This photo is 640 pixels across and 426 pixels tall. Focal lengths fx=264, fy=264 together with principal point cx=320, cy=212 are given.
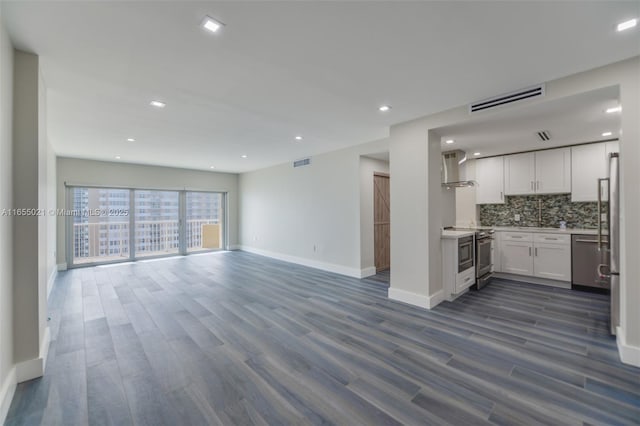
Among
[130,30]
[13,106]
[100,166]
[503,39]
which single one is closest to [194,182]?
[100,166]

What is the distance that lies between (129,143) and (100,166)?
7.89ft

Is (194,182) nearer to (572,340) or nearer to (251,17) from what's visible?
(251,17)

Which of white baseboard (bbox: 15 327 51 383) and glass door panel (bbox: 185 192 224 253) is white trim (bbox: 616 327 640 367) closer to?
white baseboard (bbox: 15 327 51 383)

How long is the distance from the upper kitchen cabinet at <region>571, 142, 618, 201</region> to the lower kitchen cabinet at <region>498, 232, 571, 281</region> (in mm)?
843

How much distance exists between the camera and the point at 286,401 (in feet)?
6.00

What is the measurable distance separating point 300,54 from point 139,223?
7.03 m

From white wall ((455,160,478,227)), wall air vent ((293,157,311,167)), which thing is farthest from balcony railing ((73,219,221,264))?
white wall ((455,160,478,227))

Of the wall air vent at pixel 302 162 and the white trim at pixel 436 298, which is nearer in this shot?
the white trim at pixel 436 298

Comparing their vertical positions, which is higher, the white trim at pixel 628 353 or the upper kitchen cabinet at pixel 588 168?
the upper kitchen cabinet at pixel 588 168

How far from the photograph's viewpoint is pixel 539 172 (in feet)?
15.8

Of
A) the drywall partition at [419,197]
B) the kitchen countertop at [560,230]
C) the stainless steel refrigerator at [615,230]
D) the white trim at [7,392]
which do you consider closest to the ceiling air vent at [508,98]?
the drywall partition at [419,197]

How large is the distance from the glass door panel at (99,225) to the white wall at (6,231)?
5465 mm

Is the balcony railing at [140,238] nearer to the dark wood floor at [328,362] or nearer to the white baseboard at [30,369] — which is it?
the dark wood floor at [328,362]

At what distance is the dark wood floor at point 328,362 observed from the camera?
5.68 ft
